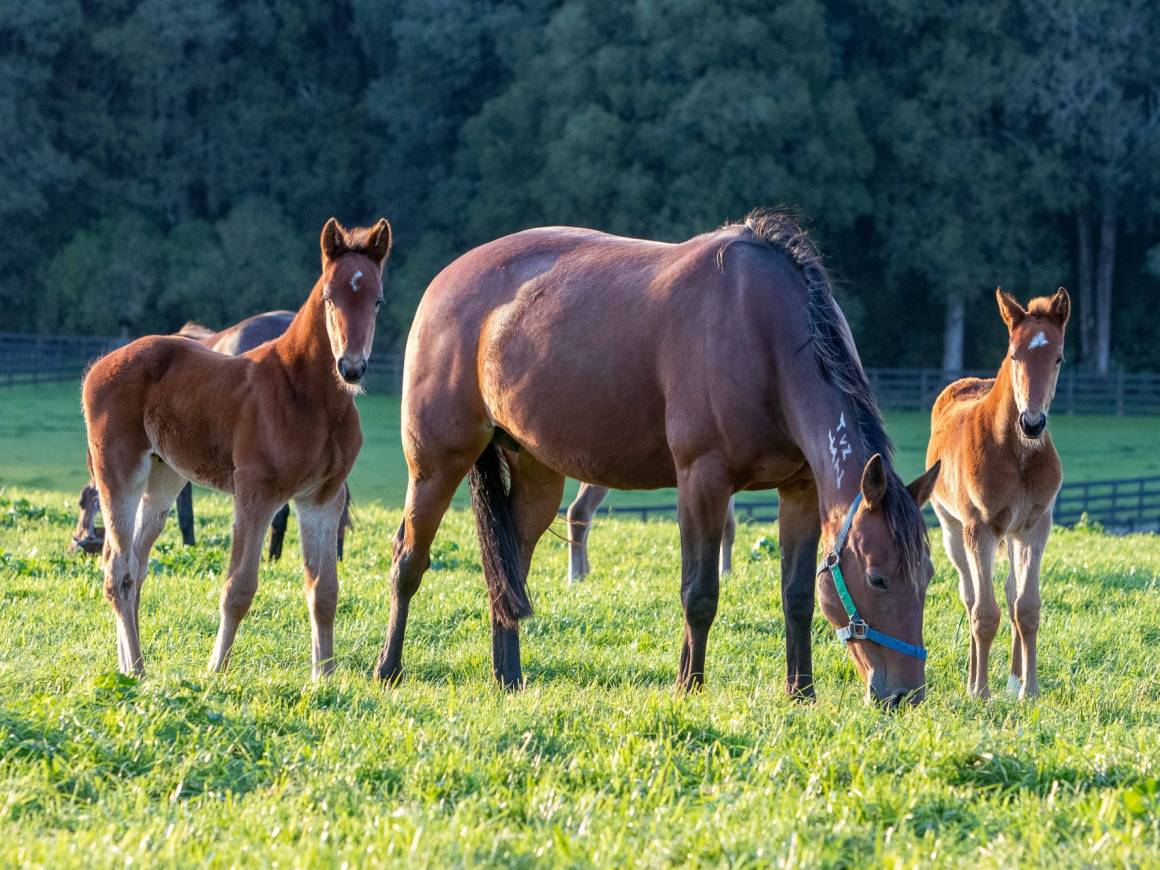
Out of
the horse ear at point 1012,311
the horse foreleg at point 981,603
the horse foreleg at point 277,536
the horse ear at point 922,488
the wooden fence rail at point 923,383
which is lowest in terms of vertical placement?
the wooden fence rail at point 923,383

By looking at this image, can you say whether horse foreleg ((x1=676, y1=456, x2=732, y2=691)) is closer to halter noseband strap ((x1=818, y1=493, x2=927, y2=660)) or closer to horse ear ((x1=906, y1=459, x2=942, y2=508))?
halter noseband strap ((x1=818, y1=493, x2=927, y2=660))


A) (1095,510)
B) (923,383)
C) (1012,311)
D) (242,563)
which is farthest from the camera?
(923,383)

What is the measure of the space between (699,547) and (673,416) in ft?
1.93

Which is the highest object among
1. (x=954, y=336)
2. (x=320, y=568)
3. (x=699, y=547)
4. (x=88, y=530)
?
(x=699, y=547)

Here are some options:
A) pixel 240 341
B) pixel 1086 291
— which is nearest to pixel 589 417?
pixel 240 341

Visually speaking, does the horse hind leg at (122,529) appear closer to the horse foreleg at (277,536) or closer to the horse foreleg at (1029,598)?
the horse foreleg at (277,536)

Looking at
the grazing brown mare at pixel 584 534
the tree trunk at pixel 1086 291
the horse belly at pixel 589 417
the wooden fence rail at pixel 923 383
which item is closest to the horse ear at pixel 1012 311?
the horse belly at pixel 589 417

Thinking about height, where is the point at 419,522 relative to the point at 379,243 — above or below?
below

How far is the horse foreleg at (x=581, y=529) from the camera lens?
10.0 metres

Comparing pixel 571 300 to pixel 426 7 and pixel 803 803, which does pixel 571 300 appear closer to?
pixel 803 803

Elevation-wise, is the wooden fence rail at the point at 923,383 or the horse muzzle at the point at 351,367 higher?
the horse muzzle at the point at 351,367

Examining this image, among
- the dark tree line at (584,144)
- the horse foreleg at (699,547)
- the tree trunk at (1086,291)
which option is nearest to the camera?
the horse foreleg at (699,547)

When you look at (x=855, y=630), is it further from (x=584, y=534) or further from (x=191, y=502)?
(x=191, y=502)

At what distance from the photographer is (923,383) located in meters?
38.9
